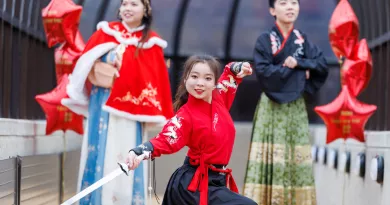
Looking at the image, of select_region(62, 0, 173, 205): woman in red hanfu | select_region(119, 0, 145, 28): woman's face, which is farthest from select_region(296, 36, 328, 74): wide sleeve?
select_region(119, 0, 145, 28): woman's face

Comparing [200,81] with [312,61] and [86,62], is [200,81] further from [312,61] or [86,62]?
[312,61]

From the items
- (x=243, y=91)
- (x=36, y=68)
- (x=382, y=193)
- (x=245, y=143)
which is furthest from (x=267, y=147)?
(x=243, y=91)

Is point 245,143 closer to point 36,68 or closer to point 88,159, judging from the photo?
point 36,68

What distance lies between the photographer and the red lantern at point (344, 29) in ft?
23.2

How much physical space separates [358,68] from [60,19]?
2.26 meters

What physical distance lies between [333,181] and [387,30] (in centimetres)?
187

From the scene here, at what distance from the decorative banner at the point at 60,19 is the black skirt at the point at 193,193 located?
8.02 feet

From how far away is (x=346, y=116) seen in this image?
728cm

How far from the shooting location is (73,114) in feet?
25.0

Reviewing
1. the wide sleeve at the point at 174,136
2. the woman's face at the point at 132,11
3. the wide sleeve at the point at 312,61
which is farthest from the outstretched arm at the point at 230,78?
the wide sleeve at the point at 312,61

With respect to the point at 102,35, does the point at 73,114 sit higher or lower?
lower

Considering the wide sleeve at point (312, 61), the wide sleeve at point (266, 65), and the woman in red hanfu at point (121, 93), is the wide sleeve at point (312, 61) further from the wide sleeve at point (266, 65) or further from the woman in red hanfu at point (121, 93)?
the woman in red hanfu at point (121, 93)

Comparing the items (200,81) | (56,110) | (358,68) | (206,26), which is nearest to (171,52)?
(206,26)

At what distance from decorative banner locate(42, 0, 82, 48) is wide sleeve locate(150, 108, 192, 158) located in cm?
239
